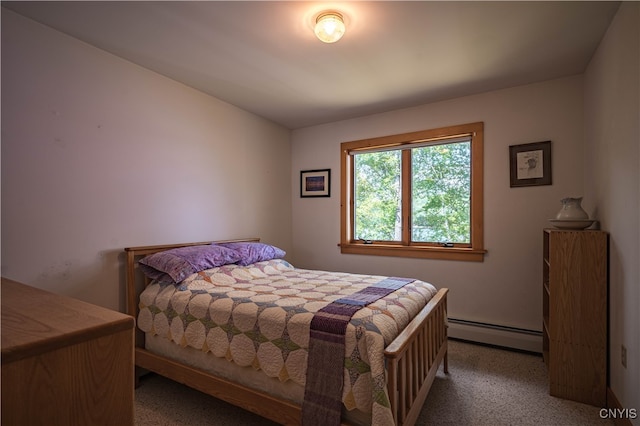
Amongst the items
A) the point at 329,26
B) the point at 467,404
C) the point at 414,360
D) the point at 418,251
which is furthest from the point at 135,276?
the point at 418,251

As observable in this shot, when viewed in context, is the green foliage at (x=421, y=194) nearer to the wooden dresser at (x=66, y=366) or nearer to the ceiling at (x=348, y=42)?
the ceiling at (x=348, y=42)

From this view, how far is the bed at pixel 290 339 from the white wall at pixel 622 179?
39.6 inches

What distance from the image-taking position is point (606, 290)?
2039mm

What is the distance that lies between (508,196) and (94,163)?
3.52 m

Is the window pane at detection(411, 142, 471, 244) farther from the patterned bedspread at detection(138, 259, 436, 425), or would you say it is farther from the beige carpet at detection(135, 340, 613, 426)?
the beige carpet at detection(135, 340, 613, 426)

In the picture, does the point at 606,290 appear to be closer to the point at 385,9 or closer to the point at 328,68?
the point at 385,9

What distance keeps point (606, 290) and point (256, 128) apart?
11.5 feet

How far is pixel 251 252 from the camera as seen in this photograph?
9.53 feet

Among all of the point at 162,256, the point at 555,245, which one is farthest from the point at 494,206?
the point at 162,256

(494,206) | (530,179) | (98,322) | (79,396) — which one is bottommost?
(79,396)

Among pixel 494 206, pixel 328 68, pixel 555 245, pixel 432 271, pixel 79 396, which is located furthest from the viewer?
pixel 432 271

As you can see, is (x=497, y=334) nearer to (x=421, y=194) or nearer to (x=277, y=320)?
(x=421, y=194)

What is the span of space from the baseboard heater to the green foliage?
850 mm

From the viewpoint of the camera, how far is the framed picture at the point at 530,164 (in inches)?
110
